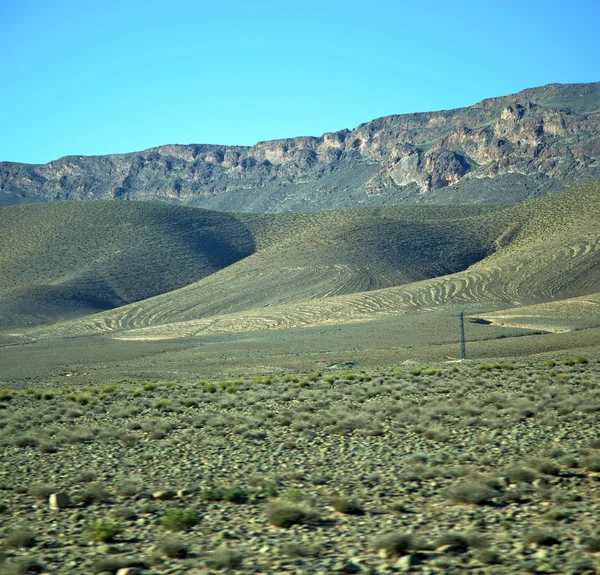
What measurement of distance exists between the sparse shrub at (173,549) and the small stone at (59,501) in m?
2.89

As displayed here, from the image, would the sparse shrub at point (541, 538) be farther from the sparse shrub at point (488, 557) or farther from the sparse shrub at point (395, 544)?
the sparse shrub at point (395, 544)

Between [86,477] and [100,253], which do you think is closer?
[86,477]

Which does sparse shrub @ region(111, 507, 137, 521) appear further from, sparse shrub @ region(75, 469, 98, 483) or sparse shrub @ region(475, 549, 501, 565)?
sparse shrub @ region(475, 549, 501, 565)

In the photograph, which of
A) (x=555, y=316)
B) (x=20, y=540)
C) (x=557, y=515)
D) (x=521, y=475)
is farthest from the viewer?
(x=555, y=316)

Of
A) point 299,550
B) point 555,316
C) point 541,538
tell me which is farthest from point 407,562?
point 555,316

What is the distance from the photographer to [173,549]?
761 centimetres

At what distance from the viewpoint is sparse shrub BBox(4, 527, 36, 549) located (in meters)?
8.24

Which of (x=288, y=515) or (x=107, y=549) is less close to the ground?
(x=288, y=515)

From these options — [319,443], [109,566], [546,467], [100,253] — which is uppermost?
[100,253]

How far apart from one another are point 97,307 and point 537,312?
62263mm

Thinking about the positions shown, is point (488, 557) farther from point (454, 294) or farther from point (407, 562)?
point (454, 294)

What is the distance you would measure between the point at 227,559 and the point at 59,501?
3.90 m

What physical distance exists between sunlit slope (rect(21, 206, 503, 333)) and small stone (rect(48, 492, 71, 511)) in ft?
227

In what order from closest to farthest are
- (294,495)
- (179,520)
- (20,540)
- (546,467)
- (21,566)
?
(21,566) < (20,540) < (179,520) < (294,495) < (546,467)
